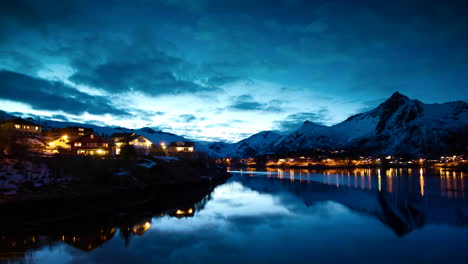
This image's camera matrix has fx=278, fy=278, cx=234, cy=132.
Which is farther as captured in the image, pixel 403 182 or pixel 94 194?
pixel 403 182

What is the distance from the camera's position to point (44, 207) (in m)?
30.0

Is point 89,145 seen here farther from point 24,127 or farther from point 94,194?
point 94,194

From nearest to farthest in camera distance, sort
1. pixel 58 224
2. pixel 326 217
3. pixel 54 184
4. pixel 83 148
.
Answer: pixel 58 224 < pixel 326 217 < pixel 54 184 < pixel 83 148

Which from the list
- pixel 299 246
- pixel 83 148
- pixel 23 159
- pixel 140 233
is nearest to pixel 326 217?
pixel 299 246

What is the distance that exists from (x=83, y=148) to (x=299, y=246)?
6241cm

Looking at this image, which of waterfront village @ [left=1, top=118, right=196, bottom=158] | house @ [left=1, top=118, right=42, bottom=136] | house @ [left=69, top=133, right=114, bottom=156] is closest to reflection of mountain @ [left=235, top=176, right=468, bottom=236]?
waterfront village @ [left=1, top=118, right=196, bottom=158]

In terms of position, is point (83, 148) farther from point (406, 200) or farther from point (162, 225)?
point (406, 200)

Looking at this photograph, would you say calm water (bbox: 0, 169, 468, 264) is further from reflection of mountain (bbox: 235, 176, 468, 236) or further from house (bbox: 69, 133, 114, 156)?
house (bbox: 69, 133, 114, 156)

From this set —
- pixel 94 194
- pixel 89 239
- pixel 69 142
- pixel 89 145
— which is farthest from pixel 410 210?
pixel 69 142

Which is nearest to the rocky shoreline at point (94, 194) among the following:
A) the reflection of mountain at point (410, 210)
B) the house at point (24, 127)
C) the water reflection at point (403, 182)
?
the reflection of mountain at point (410, 210)

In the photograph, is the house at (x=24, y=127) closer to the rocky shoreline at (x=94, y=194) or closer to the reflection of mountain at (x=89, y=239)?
the rocky shoreline at (x=94, y=194)

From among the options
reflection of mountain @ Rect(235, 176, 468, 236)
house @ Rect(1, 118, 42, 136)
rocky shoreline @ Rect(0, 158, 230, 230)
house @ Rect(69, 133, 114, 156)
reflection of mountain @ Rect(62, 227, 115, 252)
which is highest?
house @ Rect(1, 118, 42, 136)

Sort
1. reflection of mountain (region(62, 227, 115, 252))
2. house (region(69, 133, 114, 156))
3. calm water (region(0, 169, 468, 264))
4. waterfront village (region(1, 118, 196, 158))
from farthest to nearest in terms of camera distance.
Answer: house (region(69, 133, 114, 156)) < waterfront village (region(1, 118, 196, 158)) < reflection of mountain (region(62, 227, 115, 252)) < calm water (region(0, 169, 468, 264))

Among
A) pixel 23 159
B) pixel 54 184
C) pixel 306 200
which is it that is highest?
pixel 23 159
